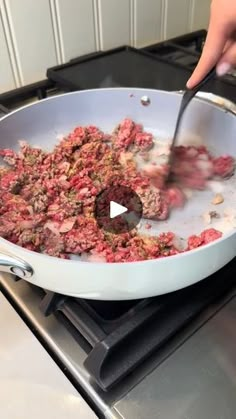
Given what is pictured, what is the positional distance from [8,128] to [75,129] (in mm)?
121

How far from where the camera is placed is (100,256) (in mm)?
512

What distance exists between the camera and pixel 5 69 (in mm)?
819

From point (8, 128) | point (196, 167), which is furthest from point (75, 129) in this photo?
point (196, 167)

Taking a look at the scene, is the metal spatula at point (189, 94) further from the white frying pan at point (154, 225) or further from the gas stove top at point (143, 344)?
the gas stove top at point (143, 344)

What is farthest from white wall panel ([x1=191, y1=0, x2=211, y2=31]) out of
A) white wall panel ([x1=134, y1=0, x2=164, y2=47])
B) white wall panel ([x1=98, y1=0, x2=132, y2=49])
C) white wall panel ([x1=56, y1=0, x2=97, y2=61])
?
white wall panel ([x1=56, y1=0, x2=97, y2=61])

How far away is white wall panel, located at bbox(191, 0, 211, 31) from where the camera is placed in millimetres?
1104

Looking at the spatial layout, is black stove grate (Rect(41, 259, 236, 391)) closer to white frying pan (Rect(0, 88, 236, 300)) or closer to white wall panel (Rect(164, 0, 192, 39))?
white frying pan (Rect(0, 88, 236, 300))

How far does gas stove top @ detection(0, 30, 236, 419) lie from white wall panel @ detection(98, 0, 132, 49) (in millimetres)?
661

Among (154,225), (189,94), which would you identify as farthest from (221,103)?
(154,225)

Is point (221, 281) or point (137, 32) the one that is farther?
point (137, 32)

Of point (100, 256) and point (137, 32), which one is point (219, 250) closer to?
point (100, 256)

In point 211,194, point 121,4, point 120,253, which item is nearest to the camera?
point 120,253

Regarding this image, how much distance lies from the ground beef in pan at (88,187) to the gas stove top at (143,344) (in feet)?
0.22
